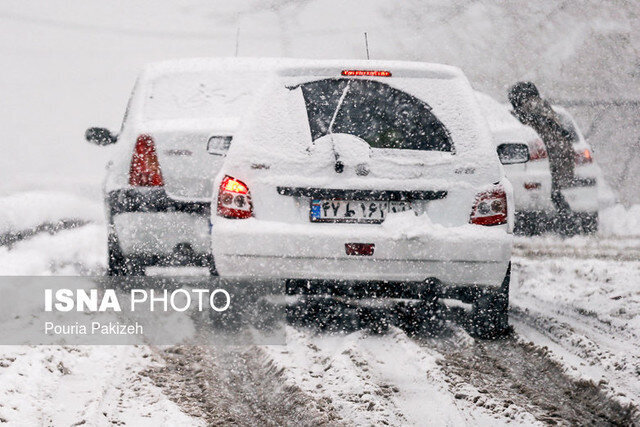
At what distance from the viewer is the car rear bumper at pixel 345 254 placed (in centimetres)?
508

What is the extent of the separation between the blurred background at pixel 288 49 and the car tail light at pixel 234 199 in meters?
5.05

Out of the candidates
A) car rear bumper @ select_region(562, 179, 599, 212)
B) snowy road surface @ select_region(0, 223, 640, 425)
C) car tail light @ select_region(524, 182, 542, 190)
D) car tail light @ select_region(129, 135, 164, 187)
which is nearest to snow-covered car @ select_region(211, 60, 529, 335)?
snowy road surface @ select_region(0, 223, 640, 425)

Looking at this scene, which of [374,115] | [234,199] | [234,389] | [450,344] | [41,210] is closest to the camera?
[234,389]

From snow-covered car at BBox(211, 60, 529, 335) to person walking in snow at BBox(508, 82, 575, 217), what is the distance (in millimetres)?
4938

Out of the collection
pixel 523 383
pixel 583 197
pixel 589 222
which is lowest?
pixel 523 383

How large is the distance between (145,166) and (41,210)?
24.9ft

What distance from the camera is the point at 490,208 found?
5301 mm

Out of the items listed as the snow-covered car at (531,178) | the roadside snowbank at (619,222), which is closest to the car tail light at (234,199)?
the snow-covered car at (531,178)

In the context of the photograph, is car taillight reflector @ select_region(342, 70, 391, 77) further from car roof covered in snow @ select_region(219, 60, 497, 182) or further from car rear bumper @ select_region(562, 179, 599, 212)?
car rear bumper @ select_region(562, 179, 599, 212)

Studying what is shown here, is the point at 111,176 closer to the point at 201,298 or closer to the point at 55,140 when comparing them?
the point at 201,298

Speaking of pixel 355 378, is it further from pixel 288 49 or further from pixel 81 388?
pixel 288 49

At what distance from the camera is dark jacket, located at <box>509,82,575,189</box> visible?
10250 mm

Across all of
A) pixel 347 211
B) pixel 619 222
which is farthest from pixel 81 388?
pixel 619 222

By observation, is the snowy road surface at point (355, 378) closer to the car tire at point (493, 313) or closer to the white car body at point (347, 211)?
the car tire at point (493, 313)
